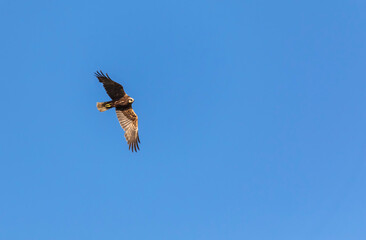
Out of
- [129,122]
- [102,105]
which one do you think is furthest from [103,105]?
[129,122]

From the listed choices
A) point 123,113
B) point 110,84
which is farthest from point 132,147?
point 110,84

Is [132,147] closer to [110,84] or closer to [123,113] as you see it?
[123,113]

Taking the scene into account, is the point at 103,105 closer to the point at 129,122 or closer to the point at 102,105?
the point at 102,105

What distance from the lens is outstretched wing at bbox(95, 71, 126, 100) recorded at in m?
23.5

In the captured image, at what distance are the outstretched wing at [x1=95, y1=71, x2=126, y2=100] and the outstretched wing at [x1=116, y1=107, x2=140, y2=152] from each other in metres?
1.35

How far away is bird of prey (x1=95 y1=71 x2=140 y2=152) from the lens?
23859mm

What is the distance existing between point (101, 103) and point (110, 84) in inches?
67.4

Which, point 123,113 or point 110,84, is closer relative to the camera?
point 110,84

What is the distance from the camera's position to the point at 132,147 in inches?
997

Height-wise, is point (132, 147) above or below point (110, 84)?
below

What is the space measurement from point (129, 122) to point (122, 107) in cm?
104

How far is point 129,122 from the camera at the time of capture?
2614 centimetres

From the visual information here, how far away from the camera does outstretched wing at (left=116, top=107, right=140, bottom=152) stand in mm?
25688

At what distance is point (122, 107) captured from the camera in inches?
1012
